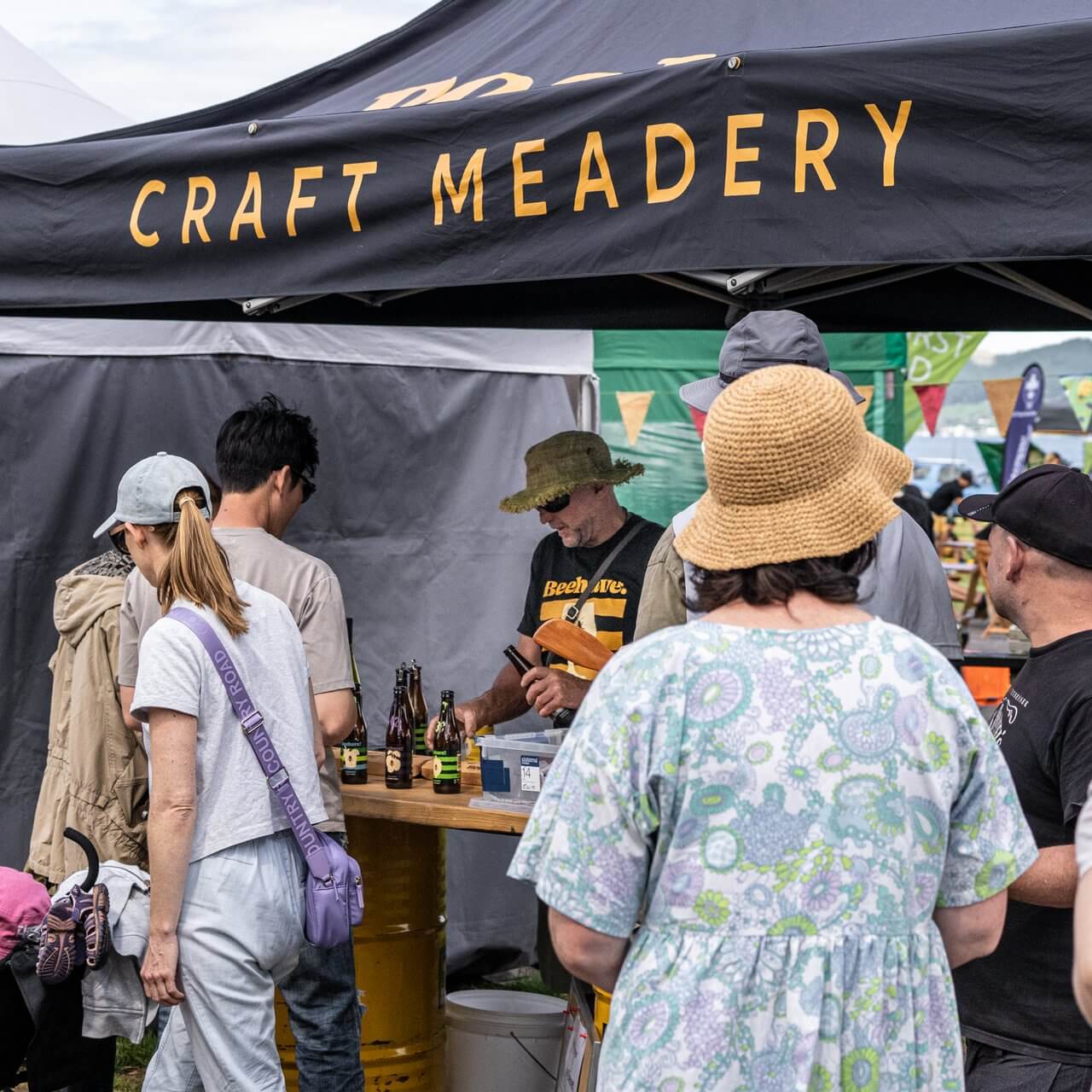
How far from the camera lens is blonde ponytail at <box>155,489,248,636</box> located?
2.95 meters

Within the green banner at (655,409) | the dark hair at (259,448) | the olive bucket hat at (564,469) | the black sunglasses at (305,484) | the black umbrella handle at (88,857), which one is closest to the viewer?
the black umbrella handle at (88,857)

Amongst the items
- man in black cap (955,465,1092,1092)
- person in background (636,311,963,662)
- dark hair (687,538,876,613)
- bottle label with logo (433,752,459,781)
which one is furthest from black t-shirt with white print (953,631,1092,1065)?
bottle label with logo (433,752,459,781)

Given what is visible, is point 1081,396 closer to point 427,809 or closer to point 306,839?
point 427,809

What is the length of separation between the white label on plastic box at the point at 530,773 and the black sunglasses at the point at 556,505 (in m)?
1.16

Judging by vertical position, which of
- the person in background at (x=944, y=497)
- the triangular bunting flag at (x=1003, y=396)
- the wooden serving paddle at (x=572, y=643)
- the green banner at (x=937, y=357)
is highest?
the green banner at (x=937, y=357)

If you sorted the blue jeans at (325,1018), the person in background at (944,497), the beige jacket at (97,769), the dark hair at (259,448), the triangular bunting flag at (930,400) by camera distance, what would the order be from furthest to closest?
the person in background at (944,497), the triangular bunting flag at (930,400), the beige jacket at (97,769), the dark hair at (259,448), the blue jeans at (325,1018)

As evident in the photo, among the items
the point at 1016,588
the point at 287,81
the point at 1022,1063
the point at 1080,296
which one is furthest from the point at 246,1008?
the point at 1080,296

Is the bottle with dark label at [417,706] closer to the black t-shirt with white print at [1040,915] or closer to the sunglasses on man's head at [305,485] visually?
the sunglasses on man's head at [305,485]

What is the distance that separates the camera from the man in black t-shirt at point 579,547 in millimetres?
4457

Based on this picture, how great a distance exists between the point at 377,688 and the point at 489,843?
83 centimetres

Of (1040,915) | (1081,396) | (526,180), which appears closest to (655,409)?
(526,180)

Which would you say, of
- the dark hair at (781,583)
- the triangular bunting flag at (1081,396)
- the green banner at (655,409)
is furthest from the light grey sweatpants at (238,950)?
the triangular bunting flag at (1081,396)

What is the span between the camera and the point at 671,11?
10.9 ft

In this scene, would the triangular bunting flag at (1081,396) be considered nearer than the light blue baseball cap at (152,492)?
No
